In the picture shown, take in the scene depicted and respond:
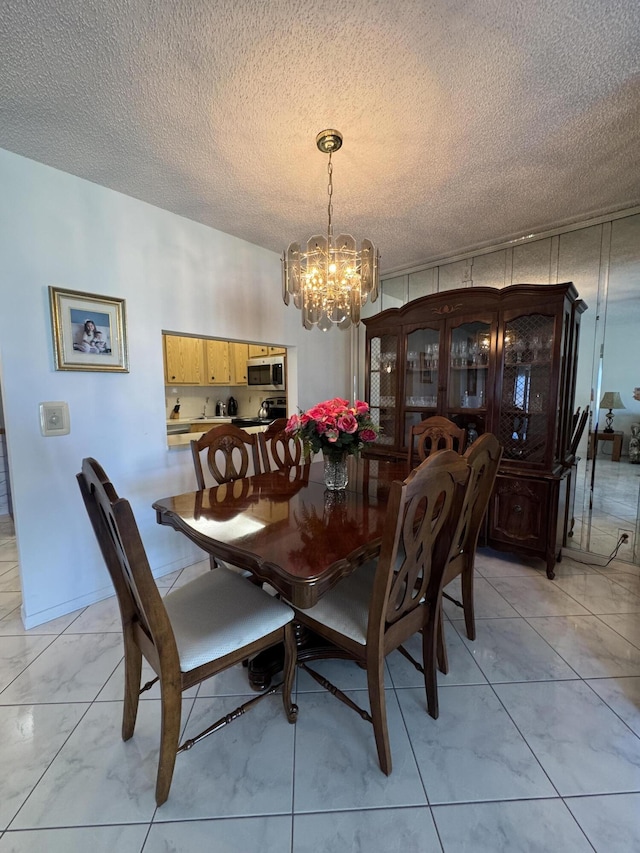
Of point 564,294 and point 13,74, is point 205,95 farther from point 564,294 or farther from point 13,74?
point 564,294

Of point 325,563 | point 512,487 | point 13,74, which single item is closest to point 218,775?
point 325,563

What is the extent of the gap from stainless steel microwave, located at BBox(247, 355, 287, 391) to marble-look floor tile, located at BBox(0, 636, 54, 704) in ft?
9.18

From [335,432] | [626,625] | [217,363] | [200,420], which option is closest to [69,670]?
[335,432]

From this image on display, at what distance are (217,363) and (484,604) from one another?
173 inches

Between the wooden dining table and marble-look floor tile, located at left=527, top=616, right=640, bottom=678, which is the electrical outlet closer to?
marble-look floor tile, located at left=527, top=616, right=640, bottom=678

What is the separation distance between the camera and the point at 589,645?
5.80ft

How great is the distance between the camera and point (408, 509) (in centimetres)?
104

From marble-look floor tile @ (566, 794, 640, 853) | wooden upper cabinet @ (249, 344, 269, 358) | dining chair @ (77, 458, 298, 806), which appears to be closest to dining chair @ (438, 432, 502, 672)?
marble-look floor tile @ (566, 794, 640, 853)

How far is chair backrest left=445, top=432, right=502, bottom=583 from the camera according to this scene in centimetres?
132

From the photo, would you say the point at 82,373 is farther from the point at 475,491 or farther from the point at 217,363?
the point at 217,363

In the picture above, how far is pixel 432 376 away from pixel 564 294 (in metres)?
1.03

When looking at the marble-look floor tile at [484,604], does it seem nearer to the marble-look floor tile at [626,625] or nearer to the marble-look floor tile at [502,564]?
the marble-look floor tile at [502,564]

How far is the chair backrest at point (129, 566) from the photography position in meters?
0.89

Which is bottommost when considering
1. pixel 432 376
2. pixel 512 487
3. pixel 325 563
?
pixel 512 487
